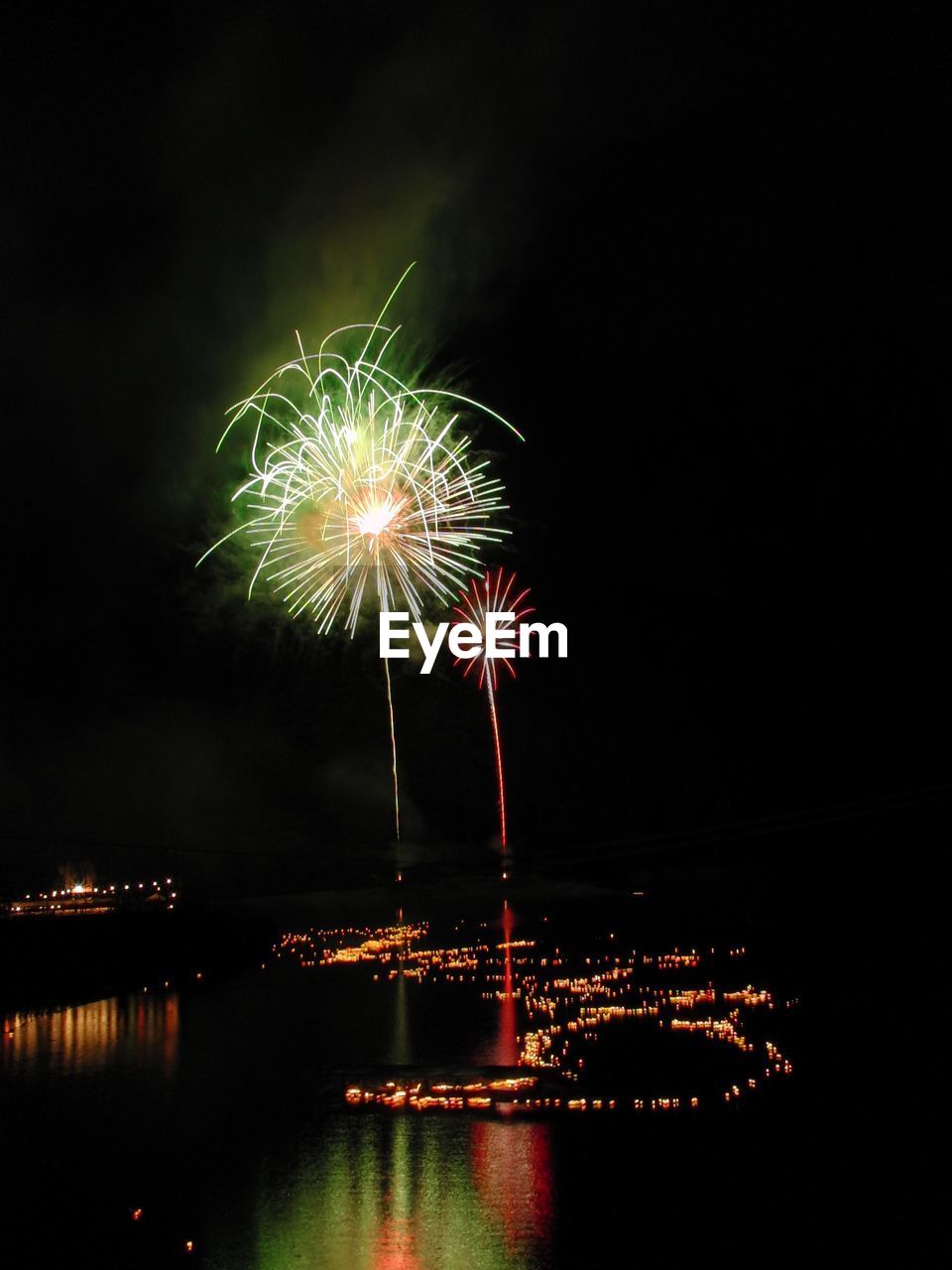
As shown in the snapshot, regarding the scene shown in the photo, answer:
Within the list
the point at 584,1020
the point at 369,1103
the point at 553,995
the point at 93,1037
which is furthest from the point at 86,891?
the point at 369,1103

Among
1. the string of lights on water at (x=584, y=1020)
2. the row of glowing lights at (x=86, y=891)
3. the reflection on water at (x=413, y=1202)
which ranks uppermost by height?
the row of glowing lights at (x=86, y=891)

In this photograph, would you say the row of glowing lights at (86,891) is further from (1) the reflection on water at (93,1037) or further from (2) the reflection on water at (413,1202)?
(2) the reflection on water at (413,1202)

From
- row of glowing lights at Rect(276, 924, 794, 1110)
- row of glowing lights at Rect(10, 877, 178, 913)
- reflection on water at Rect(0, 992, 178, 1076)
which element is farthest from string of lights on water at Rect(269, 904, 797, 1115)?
row of glowing lights at Rect(10, 877, 178, 913)

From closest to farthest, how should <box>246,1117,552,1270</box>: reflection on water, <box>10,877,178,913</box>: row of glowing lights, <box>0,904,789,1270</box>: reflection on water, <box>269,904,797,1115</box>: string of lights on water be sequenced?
<box>246,1117,552,1270</box>: reflection on water → <box>0,904,789,1270</box>: reflection on water → <box>269,904,797,1115</box>: string of lights on water → <box>10,877,178,913</box>: row of glowing lights

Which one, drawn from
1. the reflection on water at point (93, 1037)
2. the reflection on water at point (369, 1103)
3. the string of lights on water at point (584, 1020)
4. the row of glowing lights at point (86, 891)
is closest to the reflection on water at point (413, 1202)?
the reflection on water at point (369, 1103)

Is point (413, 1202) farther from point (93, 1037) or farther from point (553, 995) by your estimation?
point (553, 995)

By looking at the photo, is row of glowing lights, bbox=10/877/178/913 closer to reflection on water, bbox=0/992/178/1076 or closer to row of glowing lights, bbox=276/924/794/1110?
row of glowing lights, bbox=276/924/794/1110
